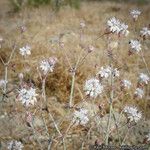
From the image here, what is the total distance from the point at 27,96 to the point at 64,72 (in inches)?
129

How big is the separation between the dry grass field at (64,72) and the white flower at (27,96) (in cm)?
14

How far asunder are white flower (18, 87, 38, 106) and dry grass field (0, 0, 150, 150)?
0.46 feet

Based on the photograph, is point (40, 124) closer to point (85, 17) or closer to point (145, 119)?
point (145, 119)

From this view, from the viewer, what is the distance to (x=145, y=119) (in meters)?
5.83

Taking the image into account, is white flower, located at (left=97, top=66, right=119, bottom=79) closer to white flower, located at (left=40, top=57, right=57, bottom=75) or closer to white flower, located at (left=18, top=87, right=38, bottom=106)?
white flower, located at (left=40, top=57, right=57, bottom=75)

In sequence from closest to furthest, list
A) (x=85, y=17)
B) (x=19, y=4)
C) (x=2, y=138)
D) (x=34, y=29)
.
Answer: (x=2, y=138), (x=34, y=29), (x=85, y=17), (x=19, y=4)

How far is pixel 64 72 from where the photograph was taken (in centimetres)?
668

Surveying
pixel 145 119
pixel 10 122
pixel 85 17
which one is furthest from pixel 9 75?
pixel 85 17

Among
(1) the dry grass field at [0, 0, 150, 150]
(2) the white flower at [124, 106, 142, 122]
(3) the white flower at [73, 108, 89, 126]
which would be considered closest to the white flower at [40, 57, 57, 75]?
(1) the dry grass field at [0, 0, 150, 150]

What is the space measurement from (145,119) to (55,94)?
50.4 inches

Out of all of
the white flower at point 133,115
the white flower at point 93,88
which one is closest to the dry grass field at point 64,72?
the white flower at point 93,88

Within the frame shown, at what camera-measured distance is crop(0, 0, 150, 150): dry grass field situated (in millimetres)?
5117

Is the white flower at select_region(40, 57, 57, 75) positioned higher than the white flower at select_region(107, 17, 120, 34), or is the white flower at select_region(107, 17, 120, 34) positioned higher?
the white flower at select_region(107, 17, 120, 34)

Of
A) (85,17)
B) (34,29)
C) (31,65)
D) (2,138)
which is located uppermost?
(85,17)
